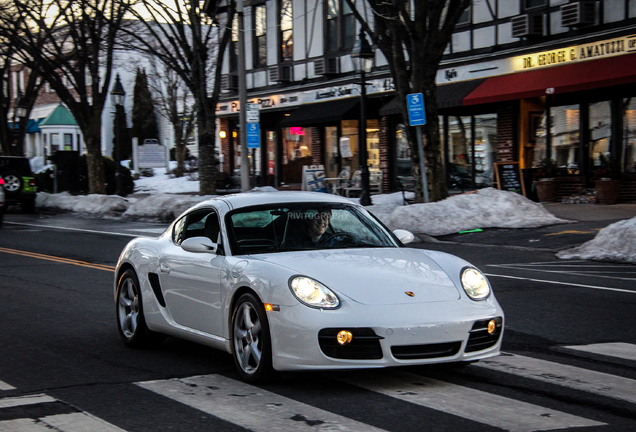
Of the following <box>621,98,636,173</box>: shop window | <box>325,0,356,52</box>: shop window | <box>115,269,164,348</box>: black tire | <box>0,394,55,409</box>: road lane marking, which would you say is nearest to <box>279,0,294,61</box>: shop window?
<box>325,0,356,52</box>: shop window

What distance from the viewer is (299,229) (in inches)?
253

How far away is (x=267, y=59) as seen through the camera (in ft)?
115

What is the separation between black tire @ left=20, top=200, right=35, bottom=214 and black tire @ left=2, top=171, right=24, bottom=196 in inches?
26.0

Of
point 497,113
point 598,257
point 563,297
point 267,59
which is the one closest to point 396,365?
point 563,297

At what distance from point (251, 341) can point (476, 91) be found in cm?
1948

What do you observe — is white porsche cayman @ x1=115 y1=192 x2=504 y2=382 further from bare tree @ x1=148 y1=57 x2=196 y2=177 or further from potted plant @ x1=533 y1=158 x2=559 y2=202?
bare tree @ x1=148 y1=57 x2=196 y2=177

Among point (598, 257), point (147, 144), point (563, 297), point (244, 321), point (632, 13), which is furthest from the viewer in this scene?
point (147, 144)

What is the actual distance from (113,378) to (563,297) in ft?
18.3

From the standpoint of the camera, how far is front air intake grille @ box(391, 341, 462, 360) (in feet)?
17.1

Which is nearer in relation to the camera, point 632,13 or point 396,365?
point 396,365

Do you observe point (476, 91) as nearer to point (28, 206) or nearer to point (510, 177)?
point (510, 177)

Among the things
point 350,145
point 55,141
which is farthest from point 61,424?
point 55,141

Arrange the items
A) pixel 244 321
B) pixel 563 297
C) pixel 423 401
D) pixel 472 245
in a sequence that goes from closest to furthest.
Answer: pixel 423 401
pixel 244 321
pixel 563 297
pixel 472 245

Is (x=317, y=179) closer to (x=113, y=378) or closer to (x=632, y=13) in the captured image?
(x=632, y=13)
